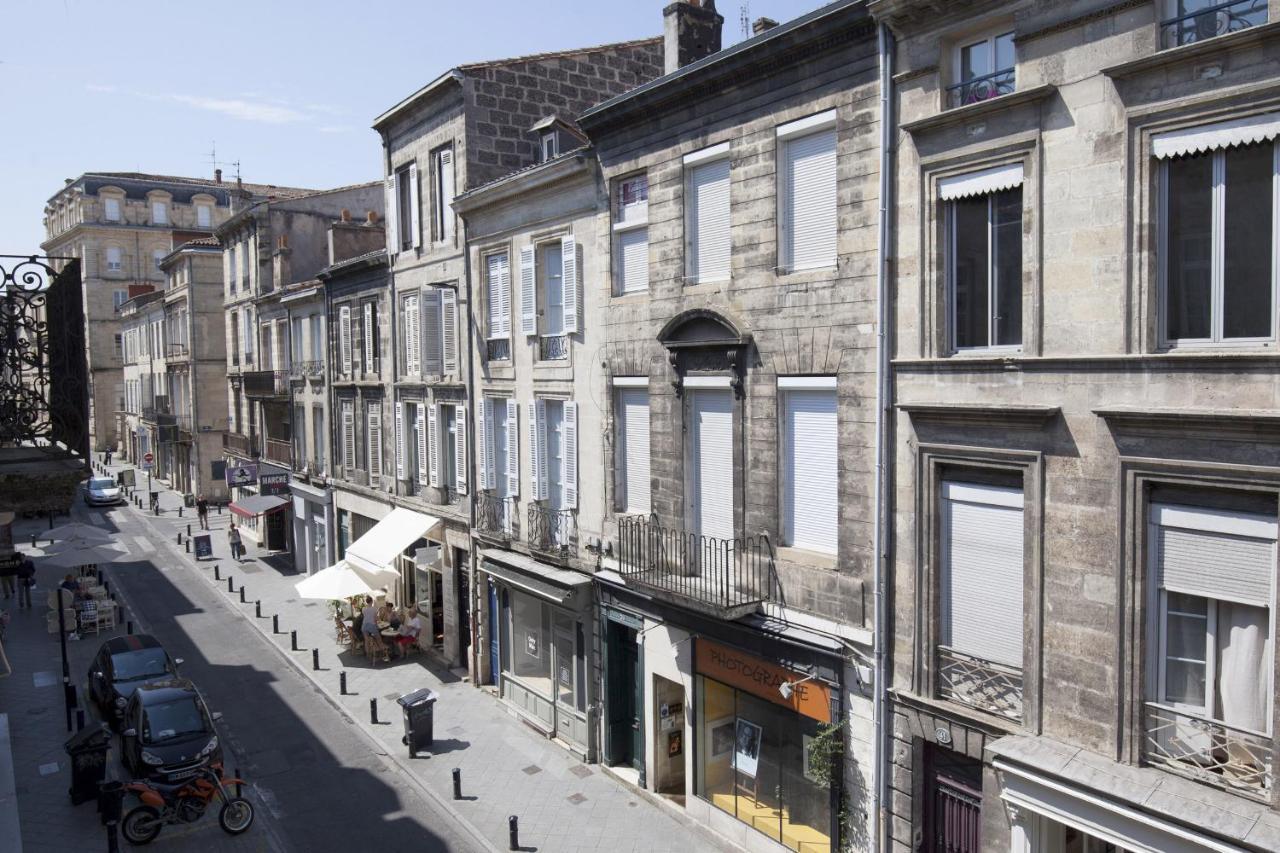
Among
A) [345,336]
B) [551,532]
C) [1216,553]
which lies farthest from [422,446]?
[1216,553]

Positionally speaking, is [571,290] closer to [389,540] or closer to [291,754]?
[389,540]

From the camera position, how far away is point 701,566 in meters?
13.7

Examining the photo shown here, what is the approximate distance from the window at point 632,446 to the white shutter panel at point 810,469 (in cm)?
319

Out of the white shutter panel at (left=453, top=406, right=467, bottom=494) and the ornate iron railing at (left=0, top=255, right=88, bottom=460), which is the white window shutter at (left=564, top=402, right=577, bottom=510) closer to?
the white shutter panel at (left=453, top=406, right=467, bottom=494)

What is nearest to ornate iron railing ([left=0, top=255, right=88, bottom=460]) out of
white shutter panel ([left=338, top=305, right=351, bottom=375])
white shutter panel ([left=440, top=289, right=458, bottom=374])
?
white shutter panel ([left=440, top=289, right=458, bottom=374])

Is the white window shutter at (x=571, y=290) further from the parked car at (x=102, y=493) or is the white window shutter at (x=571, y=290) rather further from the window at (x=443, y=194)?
the parked car at (x=102, y=493)

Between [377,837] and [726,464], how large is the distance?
771 cm

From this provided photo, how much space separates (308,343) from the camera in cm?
3077

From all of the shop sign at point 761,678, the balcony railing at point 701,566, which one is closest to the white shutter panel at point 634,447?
the balcony railing at point 701,566

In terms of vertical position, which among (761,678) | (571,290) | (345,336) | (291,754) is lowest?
(291,754)

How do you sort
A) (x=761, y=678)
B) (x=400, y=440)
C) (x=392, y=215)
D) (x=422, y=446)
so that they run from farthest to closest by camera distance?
(x=400, y=440) < (x=392, y=215) < (x=422, y=446) < (x=761, y=678)

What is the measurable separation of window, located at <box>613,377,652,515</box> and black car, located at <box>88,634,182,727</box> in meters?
9.72

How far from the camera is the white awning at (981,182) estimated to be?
31.0 ft

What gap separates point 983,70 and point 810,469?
5.06m
